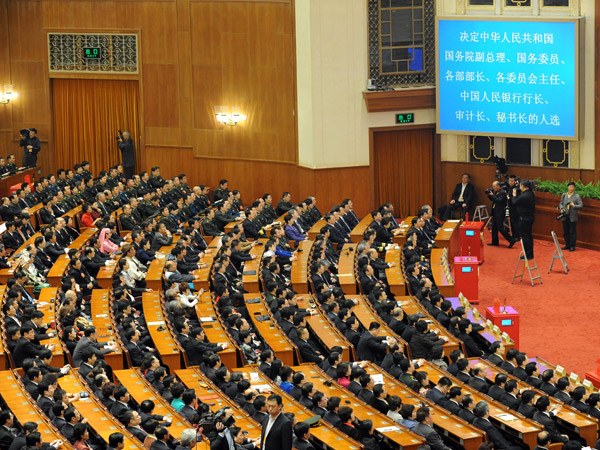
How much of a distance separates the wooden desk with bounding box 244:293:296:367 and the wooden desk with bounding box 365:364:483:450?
59.9 inches

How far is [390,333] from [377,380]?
6.39 feet

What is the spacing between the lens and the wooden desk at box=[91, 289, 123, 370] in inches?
546

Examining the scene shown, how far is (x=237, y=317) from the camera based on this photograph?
1479 cm

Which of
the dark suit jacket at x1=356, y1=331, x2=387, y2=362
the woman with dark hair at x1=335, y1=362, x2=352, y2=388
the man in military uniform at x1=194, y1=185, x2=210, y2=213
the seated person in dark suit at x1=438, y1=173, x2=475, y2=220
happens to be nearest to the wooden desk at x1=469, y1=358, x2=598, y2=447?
the woman with dark hair at x1=335, y1=362, x2=352, y2=388

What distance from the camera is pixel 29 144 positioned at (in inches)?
1003

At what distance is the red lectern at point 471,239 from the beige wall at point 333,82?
3096 mm

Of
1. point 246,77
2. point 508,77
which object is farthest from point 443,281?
→ point 246,77

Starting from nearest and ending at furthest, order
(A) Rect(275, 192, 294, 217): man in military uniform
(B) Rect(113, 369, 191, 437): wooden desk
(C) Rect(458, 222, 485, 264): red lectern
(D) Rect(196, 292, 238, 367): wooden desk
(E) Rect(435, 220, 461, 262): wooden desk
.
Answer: (B) Rect(113, 369, 191, 437): wooden desk < (D) Rect(196, 292, 238, 367): wooden desk < (E) Rect(435, 220, 461, 262): wooden desk < (C) Rect(458, 222, 485, 264): red lectern < (A) Rect(275, 192, 294, 217): man in military uniform

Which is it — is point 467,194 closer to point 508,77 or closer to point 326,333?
point 508,77

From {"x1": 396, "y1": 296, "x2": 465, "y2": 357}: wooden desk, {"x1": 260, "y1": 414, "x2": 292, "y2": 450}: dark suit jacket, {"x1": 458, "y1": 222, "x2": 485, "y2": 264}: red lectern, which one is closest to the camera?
{"x1": 260, "y1": 414, "x2": 292, "y2": 450}: dark suit jacket

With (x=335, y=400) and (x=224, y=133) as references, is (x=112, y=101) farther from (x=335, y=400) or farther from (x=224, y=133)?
(x=335, y=400)

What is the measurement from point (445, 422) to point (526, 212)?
9805mm

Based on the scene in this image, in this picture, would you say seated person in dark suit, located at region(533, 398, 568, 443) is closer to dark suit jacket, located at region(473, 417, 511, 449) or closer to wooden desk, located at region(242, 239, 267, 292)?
dark suit jacket, located at region(473, 417, 511, 449)

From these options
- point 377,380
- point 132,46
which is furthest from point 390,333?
point 132,46
